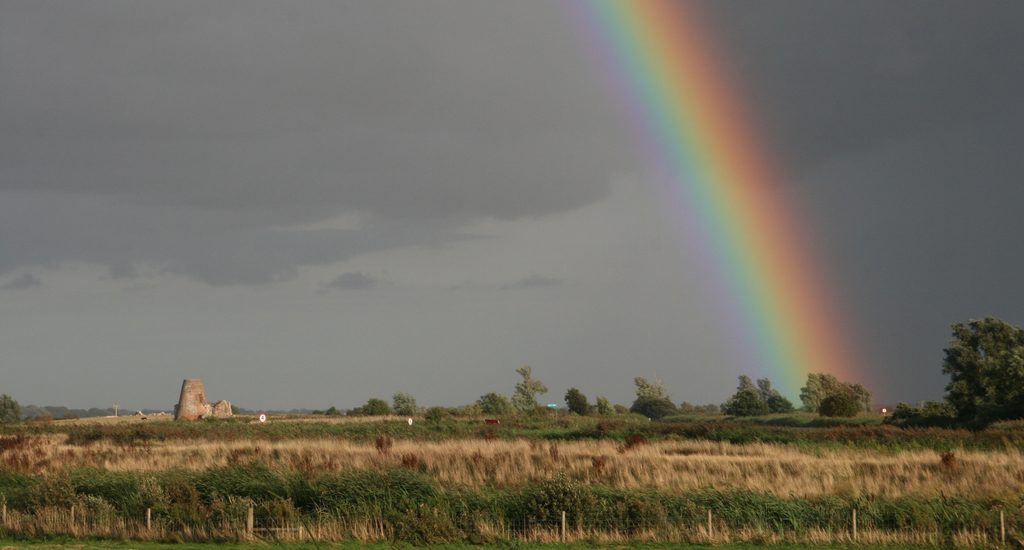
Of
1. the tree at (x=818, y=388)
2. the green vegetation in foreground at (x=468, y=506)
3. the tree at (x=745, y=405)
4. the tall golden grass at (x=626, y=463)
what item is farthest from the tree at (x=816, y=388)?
the green vegetation in foreground at (x=468, y=506)

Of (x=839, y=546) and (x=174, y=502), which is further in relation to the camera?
(x=174, y=502)

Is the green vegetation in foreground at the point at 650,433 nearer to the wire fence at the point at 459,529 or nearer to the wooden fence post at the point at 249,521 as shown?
the wire fence at the point at 459,529

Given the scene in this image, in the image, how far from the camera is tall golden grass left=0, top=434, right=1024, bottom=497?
107 ft

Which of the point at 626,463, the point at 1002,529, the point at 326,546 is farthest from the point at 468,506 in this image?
the point at 1002,529

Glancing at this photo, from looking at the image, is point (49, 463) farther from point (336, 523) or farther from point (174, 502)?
point (336, 523)

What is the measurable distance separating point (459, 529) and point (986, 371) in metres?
→ 49.2

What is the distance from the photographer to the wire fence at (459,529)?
83.2ft

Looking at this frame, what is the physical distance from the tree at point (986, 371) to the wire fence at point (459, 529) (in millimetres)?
37861

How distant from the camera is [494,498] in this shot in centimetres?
2859

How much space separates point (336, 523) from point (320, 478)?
384 centimetres

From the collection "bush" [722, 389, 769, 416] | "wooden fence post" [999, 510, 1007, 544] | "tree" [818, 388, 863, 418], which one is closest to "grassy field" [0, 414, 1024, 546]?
"wooden fence post" [999, 510, 1007, 544]

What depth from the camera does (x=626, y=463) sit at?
127 ft

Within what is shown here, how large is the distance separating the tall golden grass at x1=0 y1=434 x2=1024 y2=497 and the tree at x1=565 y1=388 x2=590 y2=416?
79.7 m

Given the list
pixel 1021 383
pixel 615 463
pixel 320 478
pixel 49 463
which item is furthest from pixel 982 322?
pixel 49 463
